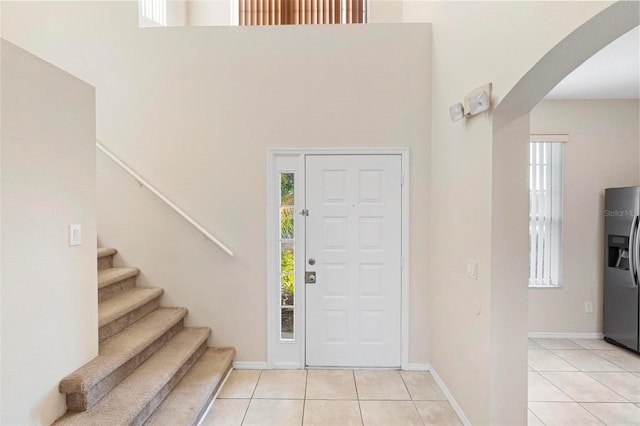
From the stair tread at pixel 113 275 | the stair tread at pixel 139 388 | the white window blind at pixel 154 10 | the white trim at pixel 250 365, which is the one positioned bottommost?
the white trim at pixel 250 365

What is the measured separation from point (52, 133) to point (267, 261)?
6.24 ft

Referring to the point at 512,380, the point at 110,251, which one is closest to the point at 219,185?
the point at 110,251

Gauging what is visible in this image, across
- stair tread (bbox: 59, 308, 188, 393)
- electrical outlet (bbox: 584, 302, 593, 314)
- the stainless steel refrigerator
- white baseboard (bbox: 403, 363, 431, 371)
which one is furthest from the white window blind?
electrical outlet (bbox: 584, 302, 593, 314)

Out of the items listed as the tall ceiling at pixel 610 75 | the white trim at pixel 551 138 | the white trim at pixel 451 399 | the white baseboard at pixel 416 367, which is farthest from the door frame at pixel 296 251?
the white trim at pixel 551 138

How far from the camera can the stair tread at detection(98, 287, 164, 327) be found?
238 centimetres

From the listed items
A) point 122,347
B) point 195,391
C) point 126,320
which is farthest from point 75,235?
point 195,391

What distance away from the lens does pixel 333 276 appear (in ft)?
10.4

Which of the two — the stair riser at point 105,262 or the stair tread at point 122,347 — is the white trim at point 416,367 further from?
the stair riser at point 105,262

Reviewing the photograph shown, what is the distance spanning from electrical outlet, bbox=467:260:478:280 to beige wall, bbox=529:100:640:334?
8.24 ft

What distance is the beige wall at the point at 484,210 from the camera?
1759 millimetres

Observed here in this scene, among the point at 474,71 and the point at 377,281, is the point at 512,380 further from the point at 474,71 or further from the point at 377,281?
the point at 474,71

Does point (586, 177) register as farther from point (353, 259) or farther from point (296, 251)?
point (296, 251)

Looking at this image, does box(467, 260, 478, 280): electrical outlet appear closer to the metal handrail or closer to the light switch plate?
the metal handrail

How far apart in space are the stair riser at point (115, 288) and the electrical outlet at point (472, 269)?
9.44 feet
